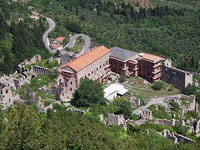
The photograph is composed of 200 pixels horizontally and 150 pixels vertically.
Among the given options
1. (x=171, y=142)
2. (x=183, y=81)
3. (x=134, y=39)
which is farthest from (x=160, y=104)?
(x=134, y=39)

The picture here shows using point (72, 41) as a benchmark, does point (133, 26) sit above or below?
below

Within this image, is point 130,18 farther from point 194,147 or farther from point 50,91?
point 194,147

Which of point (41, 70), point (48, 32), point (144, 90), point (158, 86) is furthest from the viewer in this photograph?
point (48, 32)

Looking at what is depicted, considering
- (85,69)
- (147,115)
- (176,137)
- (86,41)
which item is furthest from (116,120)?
(86,41)

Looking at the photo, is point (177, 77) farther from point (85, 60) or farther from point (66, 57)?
point (66, 57)

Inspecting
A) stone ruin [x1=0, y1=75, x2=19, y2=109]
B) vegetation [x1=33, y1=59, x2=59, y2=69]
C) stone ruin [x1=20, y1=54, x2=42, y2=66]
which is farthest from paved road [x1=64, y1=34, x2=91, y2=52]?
stone ruin [x1=0, y1=75, x2=19, y2=109]
